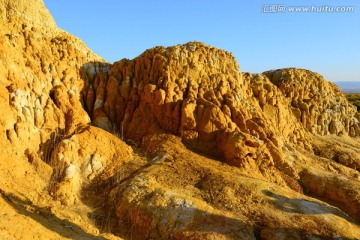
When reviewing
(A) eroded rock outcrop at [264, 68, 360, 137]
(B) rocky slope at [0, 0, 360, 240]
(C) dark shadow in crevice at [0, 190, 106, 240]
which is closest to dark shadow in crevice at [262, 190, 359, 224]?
(B) rocky slope at [0, 0, 360, 240]

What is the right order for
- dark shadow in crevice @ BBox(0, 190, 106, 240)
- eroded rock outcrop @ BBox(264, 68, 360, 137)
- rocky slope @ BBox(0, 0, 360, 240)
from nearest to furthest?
dark shadow in crevice @ BBox(0, 190, 106, 240), rocky slope @ BBox(0, 0, 360, 240), eroded rock outcrop @ BBox(264, 68, 360, 137)

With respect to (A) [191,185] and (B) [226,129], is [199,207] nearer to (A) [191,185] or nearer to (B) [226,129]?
(A) [191,185]

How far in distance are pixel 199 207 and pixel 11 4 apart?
21.5m

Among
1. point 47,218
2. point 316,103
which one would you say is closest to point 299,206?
point 47,218

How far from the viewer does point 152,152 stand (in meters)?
24.8

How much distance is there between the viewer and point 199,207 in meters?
19.1

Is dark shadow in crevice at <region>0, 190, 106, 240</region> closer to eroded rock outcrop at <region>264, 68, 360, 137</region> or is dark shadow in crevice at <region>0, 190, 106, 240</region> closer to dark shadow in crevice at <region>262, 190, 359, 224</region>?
dark shadow in crevice at <region>262, 190, 359, 224</region>

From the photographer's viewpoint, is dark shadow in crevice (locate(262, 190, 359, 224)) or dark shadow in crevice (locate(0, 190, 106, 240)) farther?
dark shadow in crevice (locate(262, 190, 359, 224))

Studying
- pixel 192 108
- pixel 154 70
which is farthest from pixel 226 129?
pixel 154 70

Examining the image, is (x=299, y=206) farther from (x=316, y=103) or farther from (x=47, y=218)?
(x=316, y=103)

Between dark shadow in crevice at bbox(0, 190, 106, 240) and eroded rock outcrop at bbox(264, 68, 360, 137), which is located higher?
eroded rock outcrop at bbox(264, 68, 360, 137)

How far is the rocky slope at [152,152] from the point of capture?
18.5 metres

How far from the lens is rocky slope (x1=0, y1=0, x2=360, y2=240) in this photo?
60.6ft

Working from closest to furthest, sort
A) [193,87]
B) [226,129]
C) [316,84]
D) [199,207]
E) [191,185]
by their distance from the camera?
[199,207]
[191,185]
[226,129]
[193,87]
[316,84]
